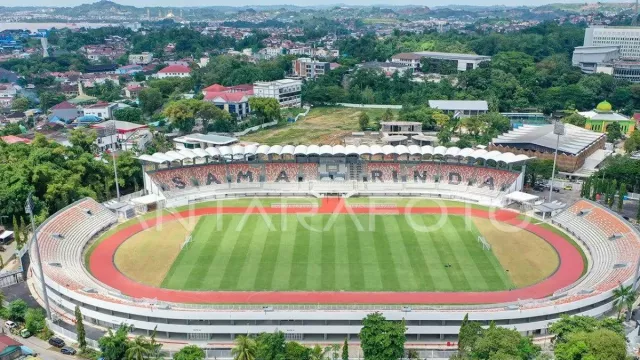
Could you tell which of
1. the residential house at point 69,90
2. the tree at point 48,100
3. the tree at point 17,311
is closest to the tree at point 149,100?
the tree at point 48,100

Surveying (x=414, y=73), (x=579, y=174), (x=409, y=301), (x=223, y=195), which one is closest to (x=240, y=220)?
(x=223, y=195)

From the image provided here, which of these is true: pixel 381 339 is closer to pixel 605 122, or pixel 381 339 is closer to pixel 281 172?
pixel 281 172

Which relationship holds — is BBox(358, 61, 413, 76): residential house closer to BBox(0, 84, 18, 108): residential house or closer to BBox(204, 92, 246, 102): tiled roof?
BBox(204, 92, 246, 102): tiled roof

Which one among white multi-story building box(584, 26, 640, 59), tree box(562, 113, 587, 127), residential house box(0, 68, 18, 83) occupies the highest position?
white multi-story building box(584, 26, 640, 59)

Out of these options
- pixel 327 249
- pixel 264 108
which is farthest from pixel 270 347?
pixel 264 108

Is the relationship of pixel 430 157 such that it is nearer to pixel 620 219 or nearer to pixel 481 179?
pixel 481 179

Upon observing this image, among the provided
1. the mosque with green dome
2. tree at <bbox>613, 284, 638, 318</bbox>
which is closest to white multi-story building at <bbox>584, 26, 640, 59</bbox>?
the mosque with green dome
